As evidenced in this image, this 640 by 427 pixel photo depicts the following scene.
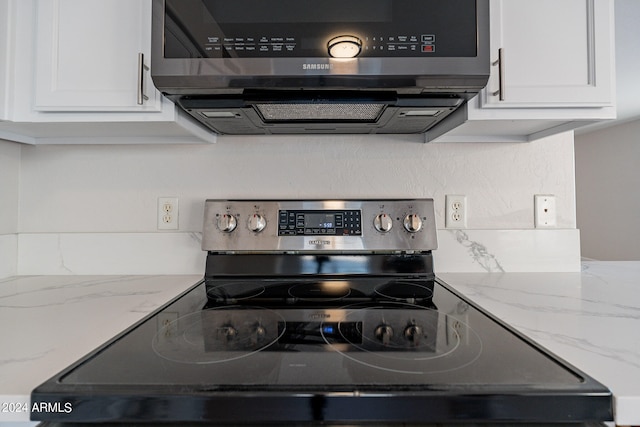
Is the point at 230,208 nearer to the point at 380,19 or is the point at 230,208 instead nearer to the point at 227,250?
the point at 227,250

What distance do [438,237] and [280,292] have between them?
1.83 feet

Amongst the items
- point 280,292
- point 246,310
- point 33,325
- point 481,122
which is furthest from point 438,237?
Answer: point 33,325

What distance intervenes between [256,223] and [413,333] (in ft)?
1.90

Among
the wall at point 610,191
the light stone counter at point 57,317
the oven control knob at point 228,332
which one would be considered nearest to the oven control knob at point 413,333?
the oven control knob at point 228,332

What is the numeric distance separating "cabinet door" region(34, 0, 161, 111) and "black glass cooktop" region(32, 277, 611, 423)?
0.57 metres

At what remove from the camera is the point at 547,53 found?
2.86 feet

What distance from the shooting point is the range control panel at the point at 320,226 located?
1.07 meters

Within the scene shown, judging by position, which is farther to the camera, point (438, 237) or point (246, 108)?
point (438, 237)

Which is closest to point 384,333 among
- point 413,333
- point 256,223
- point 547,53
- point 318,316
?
point 413,333

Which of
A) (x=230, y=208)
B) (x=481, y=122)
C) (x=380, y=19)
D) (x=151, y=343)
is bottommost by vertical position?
(x=151, y=343)

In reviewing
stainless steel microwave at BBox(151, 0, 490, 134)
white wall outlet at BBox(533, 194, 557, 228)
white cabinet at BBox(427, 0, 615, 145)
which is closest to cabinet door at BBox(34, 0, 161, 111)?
stainless steel microwave at BBox(151, 0, 490, 134)

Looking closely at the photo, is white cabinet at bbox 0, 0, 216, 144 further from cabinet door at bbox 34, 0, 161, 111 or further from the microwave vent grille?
the microwave vent grille

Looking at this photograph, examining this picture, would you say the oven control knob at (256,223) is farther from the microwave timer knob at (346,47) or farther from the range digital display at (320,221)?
the microwave timer knob at (346,47)

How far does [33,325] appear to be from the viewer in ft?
2.31
